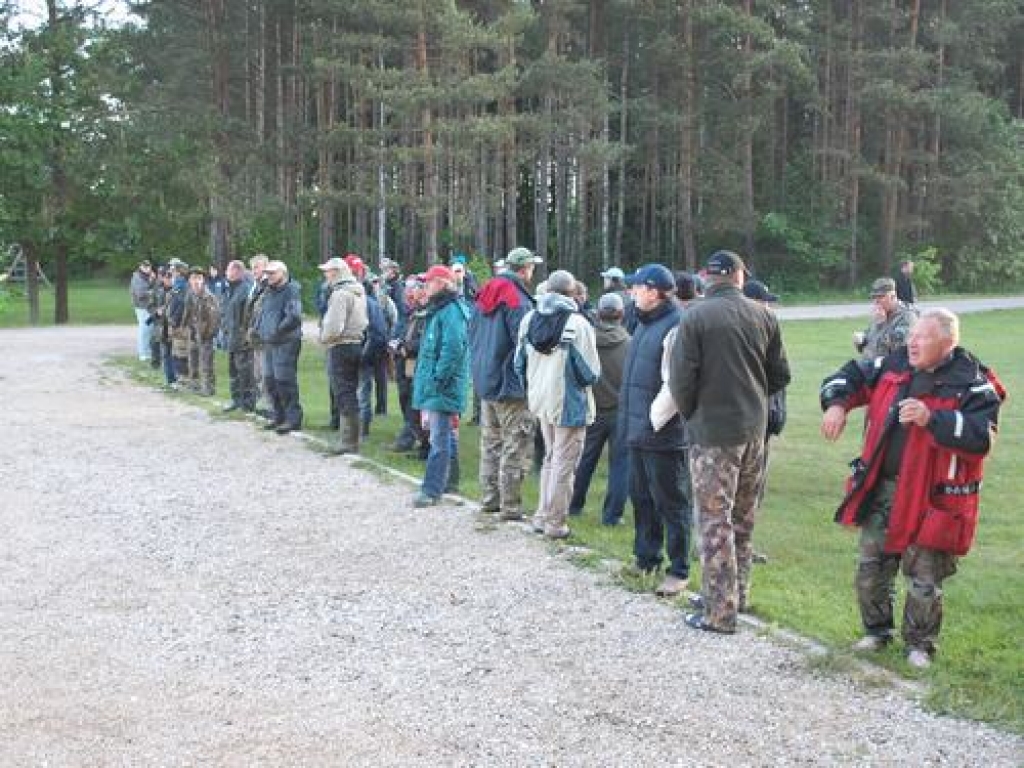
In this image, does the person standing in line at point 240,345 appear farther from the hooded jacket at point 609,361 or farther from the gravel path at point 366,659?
the hooded jacket at point 609,361

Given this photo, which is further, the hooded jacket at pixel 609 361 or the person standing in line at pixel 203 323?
the person standing in line at pixel 203 323

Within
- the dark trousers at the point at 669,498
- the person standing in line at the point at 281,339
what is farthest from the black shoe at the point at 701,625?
the person standing in line at the point at 281,339

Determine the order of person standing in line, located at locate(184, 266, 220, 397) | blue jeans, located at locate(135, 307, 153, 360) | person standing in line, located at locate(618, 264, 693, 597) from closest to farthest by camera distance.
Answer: person standing in line, located at locate(618, 264, 693, 597)
person standing in line, located at locate(184, 266, 220, 397)
blue jeans, located at locate(135, 307, 153, 360)

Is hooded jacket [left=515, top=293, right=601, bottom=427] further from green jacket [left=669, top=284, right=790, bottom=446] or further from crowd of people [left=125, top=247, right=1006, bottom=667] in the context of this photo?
green jacket [left=669, top=284, right=790, bottom=446]

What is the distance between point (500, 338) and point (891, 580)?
389 centimetres

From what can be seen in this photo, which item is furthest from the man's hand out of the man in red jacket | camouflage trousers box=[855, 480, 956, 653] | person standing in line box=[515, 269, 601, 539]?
person standing in line box=[515, 269, 601, 539]

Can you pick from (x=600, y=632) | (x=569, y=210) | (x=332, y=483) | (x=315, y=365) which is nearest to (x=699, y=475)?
(x=600, y=632)

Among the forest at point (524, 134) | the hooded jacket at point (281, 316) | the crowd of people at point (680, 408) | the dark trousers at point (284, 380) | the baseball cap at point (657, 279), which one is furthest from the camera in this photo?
the forest at point (524, 134)

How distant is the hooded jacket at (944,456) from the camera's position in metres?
5.14

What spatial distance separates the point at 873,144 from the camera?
48.7 metres

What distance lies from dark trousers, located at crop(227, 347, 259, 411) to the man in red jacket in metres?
10.2

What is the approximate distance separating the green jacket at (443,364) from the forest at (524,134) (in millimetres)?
20511

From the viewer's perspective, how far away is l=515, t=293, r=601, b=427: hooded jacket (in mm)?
7984

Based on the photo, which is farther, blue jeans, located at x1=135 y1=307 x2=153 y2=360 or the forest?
the forest
